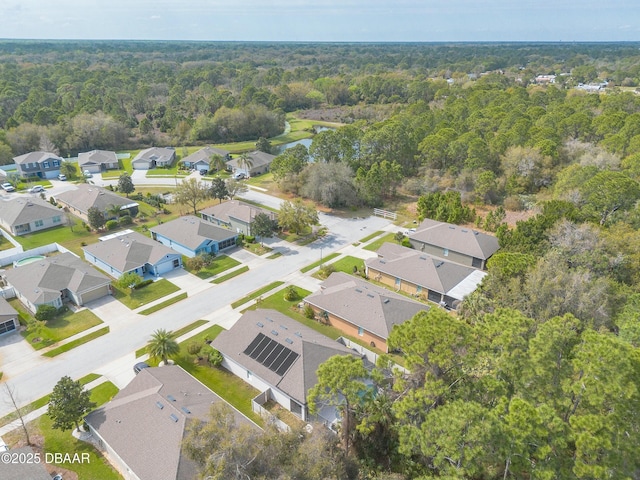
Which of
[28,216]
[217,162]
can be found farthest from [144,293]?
[217,162]

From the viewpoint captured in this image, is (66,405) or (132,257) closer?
(66,405)

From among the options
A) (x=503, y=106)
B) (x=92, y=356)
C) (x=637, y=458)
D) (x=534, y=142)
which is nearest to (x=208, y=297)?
(x=92, y=356)

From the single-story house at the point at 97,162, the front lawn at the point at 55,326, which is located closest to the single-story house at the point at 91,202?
the single-story house at the point at 97,162

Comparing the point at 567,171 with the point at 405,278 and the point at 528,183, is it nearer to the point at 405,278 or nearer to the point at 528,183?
the point at 528,183

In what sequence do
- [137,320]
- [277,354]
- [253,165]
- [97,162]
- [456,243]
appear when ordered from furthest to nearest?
[97,162] < [253,165] < [456,243] < [137,320] < [277,354]

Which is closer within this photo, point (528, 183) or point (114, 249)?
point (114, 249)

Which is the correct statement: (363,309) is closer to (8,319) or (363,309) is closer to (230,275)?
(230,275)
